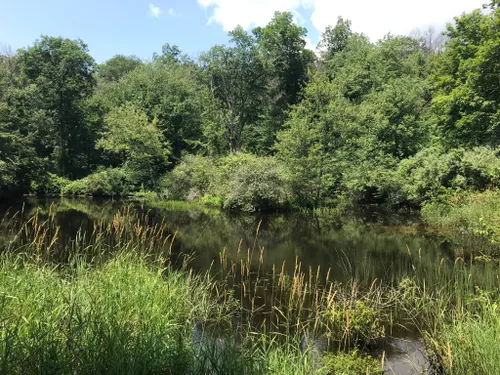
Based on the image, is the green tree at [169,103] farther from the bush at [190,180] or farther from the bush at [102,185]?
the bush at [190,180]

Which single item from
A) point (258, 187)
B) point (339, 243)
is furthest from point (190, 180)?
point (339, 243)

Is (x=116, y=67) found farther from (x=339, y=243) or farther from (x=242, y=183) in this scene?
(x=339, y=243)

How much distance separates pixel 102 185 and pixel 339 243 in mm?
24452

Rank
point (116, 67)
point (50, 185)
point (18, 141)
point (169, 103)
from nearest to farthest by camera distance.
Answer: point (18, 141) → point (50, 185) → point (169, 103) → point (116, 67)

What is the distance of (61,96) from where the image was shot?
35.1 meters

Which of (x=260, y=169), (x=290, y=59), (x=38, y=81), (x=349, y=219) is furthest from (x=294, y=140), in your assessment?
(x=38, y=81)

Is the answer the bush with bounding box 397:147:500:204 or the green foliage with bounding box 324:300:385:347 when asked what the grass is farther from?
the green foliage with bounding box 324:300:385:347

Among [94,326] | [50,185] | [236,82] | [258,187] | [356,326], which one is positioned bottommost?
[50,185]

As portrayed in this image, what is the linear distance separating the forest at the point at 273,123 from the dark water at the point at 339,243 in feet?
9.94

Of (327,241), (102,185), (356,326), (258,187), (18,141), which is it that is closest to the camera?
(356,326)

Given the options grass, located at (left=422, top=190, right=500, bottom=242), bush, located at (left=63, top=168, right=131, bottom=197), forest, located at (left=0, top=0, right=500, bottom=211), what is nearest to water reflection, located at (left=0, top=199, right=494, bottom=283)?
grass, located at (left=422, top=190, right=500, bottom=242)

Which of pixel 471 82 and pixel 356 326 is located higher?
pixel 471 82

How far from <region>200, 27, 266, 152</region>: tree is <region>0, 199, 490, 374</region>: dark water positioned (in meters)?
17.7

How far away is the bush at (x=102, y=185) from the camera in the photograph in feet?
101
